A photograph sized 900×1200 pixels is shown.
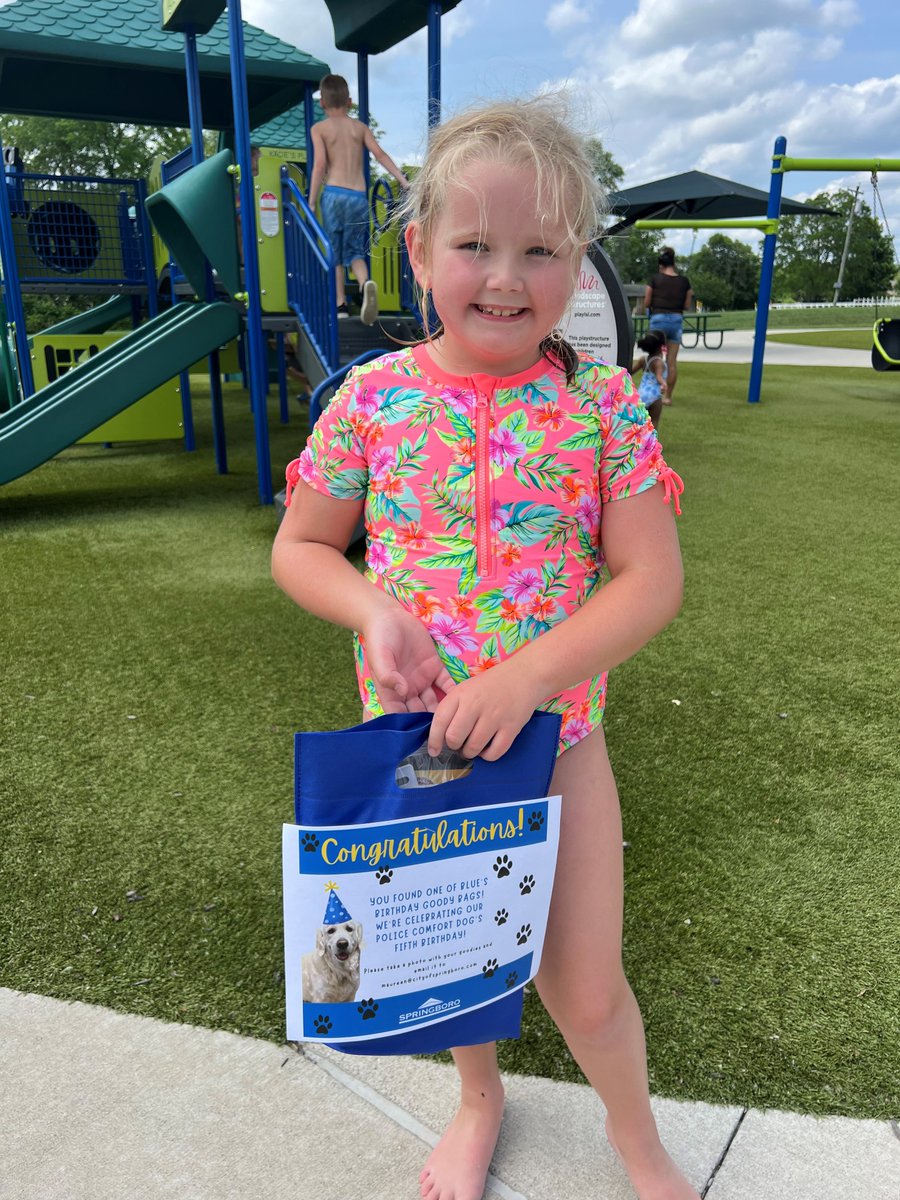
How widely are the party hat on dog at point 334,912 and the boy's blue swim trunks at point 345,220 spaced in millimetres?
6441

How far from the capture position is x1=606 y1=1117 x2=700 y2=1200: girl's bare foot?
1.39m

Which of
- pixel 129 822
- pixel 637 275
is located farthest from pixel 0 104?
pixel 637 275

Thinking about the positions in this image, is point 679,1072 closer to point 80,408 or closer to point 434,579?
point 434,579

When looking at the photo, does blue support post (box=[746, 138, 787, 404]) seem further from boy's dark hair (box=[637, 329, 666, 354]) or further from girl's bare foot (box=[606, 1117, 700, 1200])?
girl's bare foot (box=[606, 1117, 700, 1200])

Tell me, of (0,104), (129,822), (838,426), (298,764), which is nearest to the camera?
(298,764)

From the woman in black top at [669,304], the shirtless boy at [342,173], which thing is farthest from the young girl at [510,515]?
the woman in black top at [669,304]

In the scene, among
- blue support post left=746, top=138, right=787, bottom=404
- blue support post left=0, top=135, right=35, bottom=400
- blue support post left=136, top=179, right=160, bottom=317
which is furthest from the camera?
blue support post left=746, top=138, right=787, bottom=404

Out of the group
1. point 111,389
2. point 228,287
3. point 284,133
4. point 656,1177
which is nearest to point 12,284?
point 111,389

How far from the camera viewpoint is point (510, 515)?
117cm

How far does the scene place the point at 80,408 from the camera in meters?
6.25

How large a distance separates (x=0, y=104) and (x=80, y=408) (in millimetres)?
5744

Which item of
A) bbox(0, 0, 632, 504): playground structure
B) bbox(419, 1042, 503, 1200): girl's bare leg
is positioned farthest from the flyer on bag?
bbox(0, 0, 632, 504): playground structure

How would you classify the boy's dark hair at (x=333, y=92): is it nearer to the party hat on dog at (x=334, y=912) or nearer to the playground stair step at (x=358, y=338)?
the playground stair step at (x=358, y=338)

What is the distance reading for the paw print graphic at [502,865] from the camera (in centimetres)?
109
